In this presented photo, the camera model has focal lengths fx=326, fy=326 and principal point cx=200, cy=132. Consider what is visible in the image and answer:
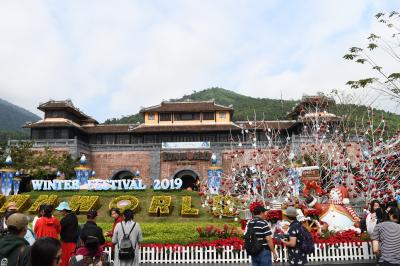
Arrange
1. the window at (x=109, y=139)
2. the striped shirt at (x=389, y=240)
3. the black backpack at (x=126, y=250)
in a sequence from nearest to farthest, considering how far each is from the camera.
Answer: the striped shirt at (x=389, y=240)
the black backpack at (x=126, y=250)
the window at (x=109, y=139)

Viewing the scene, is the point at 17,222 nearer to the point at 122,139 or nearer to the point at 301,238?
the point at 301,238

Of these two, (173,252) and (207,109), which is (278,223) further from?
(207,109)

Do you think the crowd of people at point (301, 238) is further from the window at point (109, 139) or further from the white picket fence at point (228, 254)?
the window at point (109, 139)

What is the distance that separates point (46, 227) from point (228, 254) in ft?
15.5

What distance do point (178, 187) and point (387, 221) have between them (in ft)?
63.0

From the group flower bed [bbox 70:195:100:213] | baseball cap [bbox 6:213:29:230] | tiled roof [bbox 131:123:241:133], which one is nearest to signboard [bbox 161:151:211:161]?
tiled roof [bbox 131:123:241:133]

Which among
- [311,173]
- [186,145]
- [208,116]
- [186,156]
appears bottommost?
[311,173]

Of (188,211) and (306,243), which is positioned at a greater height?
(306,243)

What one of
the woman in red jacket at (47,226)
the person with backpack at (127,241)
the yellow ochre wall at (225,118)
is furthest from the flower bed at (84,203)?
the yellow ochre wall at (225,118)

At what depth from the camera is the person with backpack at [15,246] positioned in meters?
2.85

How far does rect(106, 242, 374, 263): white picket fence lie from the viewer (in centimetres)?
843

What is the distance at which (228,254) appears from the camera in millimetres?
8703

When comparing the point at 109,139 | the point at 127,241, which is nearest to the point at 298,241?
the point at 127,241

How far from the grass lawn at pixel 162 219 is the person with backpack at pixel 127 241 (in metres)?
4.50
